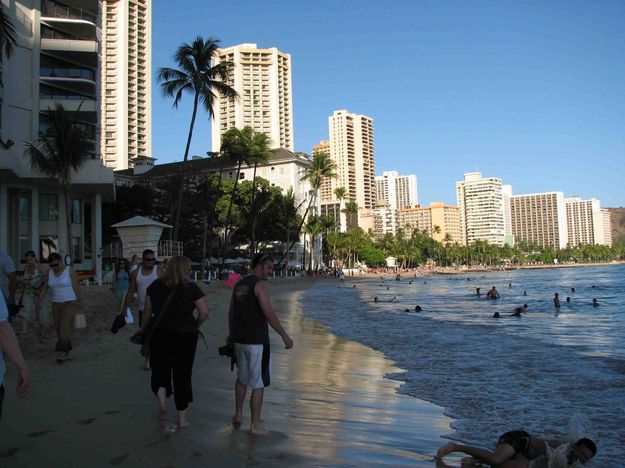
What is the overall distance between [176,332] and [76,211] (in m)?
32.7

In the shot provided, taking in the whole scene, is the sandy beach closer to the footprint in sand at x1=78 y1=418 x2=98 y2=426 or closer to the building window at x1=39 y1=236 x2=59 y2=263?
the footprint in sand at x1=78 y1=418 x2=98 y2=426

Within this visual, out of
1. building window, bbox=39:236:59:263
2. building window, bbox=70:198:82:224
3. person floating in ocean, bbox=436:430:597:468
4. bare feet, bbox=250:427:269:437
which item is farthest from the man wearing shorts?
building window, bbox=70:198:82:224

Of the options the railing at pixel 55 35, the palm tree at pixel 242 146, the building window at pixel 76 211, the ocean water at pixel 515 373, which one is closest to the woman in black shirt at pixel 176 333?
the ocean water at pixel 515 373

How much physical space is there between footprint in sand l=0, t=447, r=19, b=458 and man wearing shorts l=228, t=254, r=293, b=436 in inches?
69.9

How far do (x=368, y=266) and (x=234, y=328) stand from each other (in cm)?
13163

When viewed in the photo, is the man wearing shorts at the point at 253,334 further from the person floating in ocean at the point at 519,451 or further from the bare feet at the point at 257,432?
the person floating in ocean at the point at 519,451

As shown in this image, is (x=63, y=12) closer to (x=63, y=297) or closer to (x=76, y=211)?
(x=76, y=211)

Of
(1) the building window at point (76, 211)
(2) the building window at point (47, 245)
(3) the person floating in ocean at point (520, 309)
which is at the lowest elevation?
(3) the person floating in ocean at point (520, 309)

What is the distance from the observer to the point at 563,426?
547 centimetres

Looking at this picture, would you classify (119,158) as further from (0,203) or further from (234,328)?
(234,328)

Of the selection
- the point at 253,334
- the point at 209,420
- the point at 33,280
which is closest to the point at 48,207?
the point at 33,280

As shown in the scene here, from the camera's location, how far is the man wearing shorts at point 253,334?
4.49 metres

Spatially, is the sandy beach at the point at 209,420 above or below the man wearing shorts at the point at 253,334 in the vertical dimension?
below

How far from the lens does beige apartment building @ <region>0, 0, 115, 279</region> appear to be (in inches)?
1201
